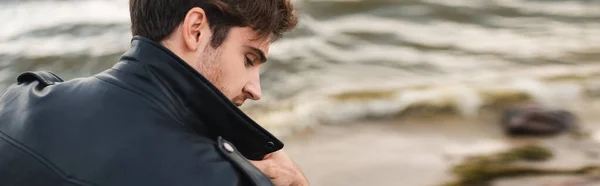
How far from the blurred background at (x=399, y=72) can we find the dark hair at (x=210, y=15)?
2.93 meters

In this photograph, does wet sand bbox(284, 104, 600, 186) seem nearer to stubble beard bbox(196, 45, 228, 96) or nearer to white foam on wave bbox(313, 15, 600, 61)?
white foam on wave bbox(313, 15, 600, 61)

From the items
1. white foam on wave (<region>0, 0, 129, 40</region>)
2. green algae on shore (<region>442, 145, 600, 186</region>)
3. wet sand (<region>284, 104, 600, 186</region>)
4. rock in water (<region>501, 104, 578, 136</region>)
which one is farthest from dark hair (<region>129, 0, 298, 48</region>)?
white foam on wave (<region>0, 0, 129, 40</region>)

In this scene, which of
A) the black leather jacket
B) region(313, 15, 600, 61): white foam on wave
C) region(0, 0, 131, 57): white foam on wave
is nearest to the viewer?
the black leather jacket

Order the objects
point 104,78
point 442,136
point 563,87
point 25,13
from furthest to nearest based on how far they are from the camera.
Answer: point 25,13, point 563,87, point 442,136, point 104,78

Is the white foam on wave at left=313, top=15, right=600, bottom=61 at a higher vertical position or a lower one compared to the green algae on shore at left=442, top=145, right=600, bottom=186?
higher

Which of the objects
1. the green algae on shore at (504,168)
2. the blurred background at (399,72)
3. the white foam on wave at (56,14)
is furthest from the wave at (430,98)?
the white foam on wave at (56,14)

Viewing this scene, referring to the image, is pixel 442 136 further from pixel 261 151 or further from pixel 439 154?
pixel 261 151

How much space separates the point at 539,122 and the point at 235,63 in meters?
4.35

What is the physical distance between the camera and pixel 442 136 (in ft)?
19.4

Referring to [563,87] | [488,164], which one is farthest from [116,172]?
[563,87]

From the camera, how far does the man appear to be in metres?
1.67

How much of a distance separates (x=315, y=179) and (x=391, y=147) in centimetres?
80

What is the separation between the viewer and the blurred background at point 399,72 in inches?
213

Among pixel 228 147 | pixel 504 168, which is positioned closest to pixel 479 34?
pixel 504 168
